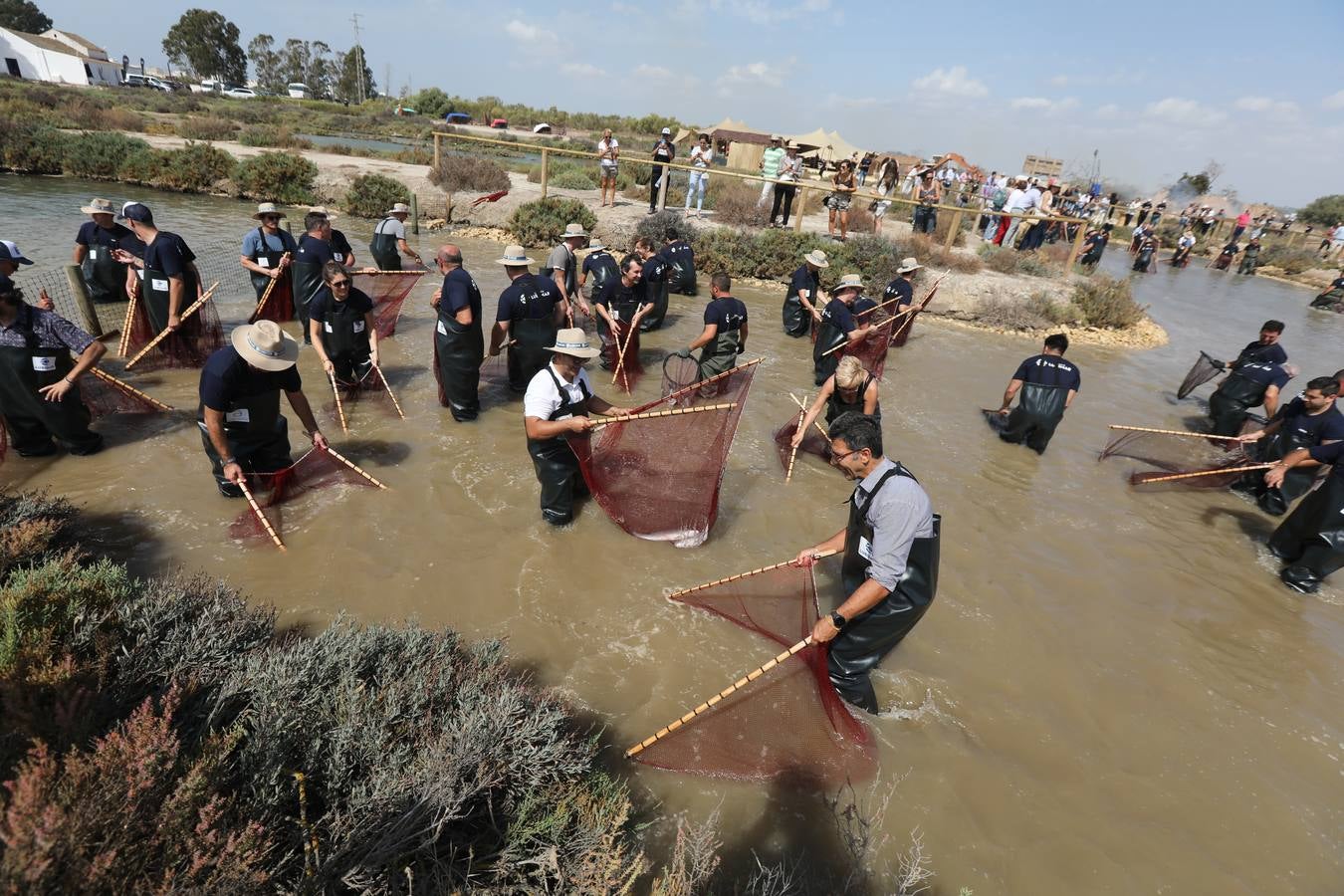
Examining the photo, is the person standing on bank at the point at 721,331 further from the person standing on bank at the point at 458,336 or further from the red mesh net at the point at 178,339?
the red mesh net at the point at 178,339

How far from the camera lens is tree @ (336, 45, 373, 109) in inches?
3733

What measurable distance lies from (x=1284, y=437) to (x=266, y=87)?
126695 millimetres

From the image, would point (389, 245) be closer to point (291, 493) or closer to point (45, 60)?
point (291, 493)

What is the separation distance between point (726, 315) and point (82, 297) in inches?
323

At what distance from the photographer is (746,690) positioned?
3689mm

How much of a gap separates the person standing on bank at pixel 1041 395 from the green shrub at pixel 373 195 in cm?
1870

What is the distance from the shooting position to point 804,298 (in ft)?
35.7

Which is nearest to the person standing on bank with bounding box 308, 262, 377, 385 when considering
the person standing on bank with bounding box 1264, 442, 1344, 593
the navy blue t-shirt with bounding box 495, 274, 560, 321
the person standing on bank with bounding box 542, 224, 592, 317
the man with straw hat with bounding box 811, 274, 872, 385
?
the navy blue t-shirt with bounding box 495, 274, 560, 321

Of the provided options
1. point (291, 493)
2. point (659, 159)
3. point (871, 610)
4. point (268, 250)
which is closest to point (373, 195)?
point (659, 159)

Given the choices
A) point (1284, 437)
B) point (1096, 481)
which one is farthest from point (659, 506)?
point (1284, 437)

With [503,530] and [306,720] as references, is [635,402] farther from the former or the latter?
[306,720]

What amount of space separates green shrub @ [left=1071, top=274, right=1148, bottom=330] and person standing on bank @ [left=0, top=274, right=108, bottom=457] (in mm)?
19709

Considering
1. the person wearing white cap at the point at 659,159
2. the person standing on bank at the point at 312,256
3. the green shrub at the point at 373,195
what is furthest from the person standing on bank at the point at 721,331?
the green shrub at the point at 373,195

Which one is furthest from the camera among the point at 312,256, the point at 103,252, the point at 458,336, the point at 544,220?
the point at 544,220
